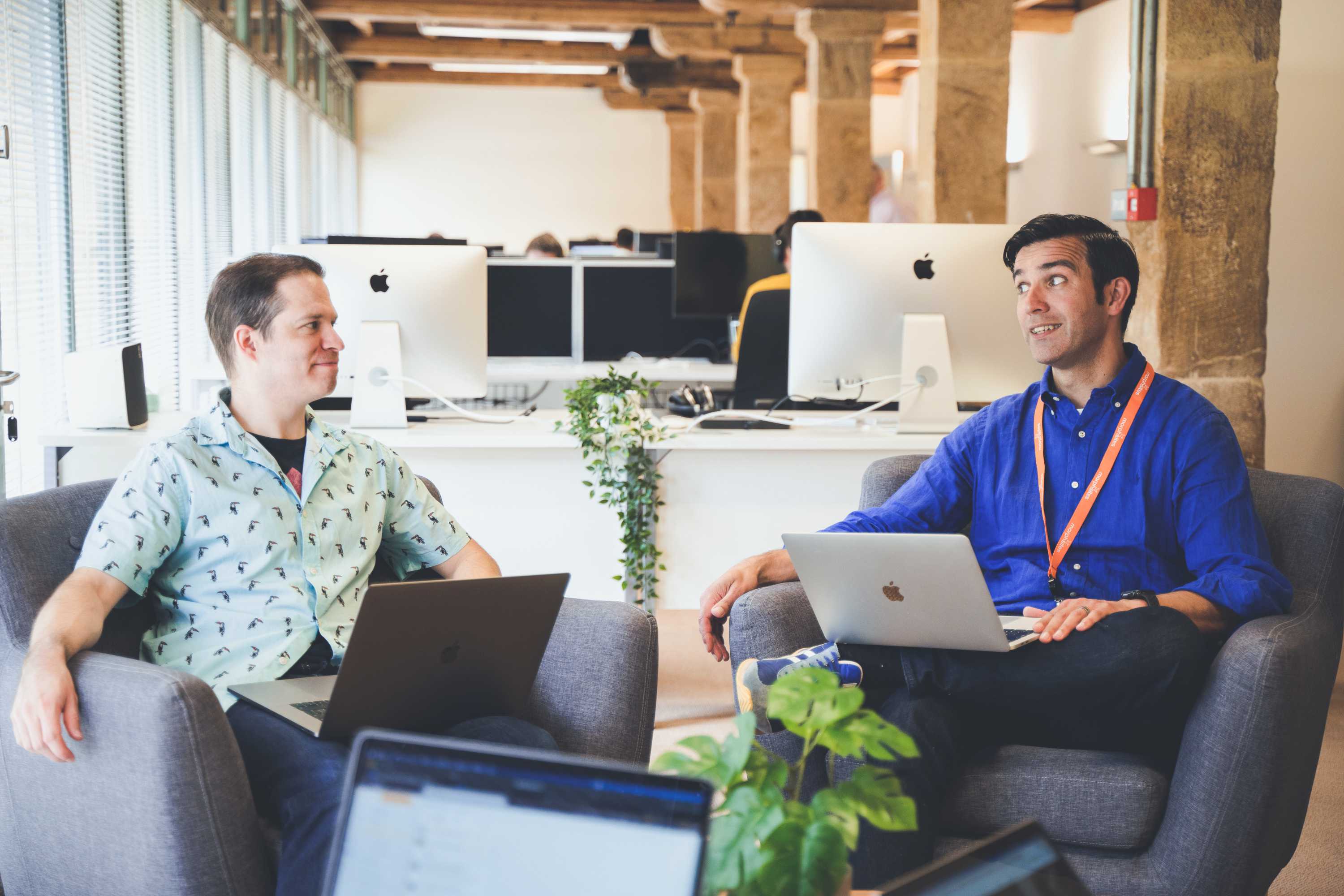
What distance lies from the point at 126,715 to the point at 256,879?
0.28 metres

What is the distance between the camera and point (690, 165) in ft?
51.1

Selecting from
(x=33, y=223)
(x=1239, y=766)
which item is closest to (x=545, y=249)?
(x=33, y=223)

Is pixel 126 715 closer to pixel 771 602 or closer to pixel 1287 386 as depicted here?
pixel 771 602

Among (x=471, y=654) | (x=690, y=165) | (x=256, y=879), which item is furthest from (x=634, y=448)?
(x=690, y=165)

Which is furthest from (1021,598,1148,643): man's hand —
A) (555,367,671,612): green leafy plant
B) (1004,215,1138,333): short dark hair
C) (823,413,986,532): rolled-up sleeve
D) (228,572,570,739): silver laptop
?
(555,367,671,612): green leafy plant

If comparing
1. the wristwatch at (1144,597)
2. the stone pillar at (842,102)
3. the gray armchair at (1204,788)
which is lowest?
the gray armchair at (1204,788)

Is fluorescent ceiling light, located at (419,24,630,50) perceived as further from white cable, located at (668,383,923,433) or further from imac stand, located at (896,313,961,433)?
imac stand, located at (896,313,961,433)

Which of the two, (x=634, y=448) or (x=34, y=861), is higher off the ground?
(x=634, y=448)

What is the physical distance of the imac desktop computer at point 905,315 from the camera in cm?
308

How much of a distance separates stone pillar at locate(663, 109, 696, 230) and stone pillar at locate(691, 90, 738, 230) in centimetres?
156

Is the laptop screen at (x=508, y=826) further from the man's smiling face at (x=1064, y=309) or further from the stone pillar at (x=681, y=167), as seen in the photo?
the stone pillar at (x=681, y=167)

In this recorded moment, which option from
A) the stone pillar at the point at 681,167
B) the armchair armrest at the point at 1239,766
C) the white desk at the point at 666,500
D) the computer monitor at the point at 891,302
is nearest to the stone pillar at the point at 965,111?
the computer monitor at the point at 891,302

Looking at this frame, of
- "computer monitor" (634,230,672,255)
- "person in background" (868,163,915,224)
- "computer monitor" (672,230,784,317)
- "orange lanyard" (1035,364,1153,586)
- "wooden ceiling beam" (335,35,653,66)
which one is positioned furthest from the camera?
"wooden ceiling beam" (335,35,653,66)

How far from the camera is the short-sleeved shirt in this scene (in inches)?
71.9
